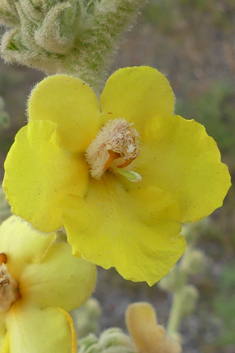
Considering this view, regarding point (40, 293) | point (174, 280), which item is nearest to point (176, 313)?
point (174, 280)

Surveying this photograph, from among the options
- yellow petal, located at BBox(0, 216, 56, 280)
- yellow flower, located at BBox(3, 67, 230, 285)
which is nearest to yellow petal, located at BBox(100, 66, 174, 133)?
yellow flower, located at BBox(3, 67, 230, 285)

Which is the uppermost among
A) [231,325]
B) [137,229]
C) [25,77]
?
[137,229]

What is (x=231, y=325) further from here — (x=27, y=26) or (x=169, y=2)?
(x=169, y=2)

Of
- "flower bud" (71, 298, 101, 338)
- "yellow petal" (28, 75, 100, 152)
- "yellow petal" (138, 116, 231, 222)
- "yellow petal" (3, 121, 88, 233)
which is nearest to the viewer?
"yellow petal" (3, 121, 88, 233)

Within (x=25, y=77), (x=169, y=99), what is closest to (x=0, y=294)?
(x=169, y=99)

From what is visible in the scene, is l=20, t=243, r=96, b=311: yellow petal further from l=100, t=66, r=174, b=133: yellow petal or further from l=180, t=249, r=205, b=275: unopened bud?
l=180, t=249, r=205, b=275: unopened bud

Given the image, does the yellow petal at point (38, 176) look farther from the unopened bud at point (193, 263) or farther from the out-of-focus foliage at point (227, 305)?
the out-of-focus foliage at point (227, 305)
